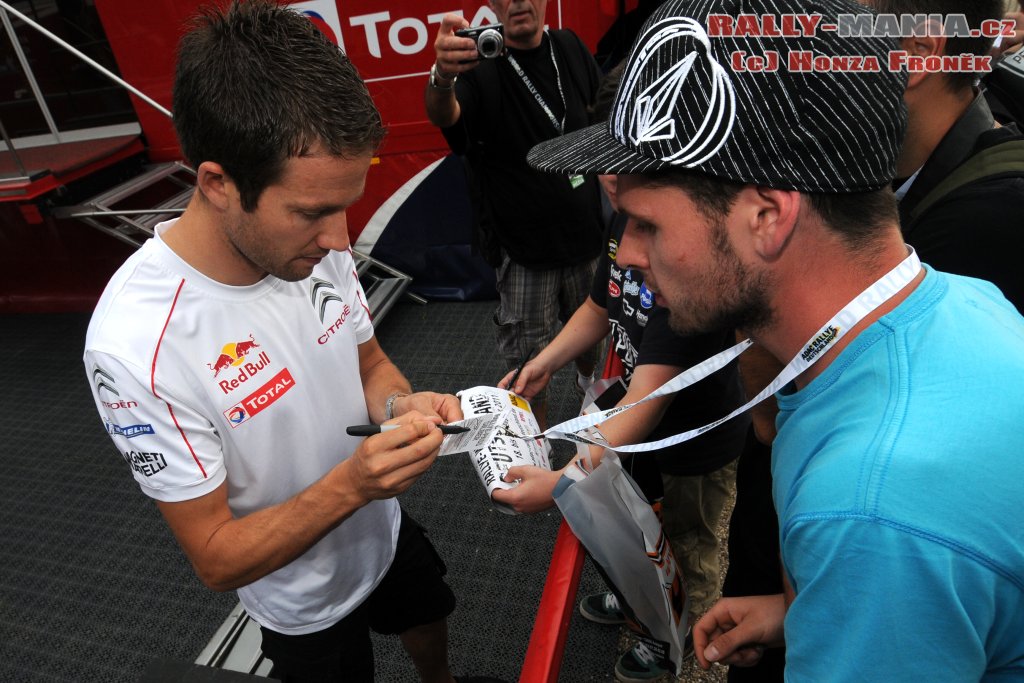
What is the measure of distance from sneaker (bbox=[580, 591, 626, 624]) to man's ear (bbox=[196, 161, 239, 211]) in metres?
1.94

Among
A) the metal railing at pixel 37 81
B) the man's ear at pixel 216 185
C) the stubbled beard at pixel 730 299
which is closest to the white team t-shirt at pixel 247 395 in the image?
the man's ear at pixel 216 185

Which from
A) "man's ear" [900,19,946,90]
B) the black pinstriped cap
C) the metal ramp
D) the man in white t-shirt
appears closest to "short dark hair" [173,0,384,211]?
the man in white t-shirt

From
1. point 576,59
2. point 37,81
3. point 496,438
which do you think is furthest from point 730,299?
point 37,81

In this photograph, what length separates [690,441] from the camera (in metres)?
1.90

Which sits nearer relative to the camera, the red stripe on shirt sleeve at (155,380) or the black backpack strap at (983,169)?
the red stripe on shirt sleeve at (155,380)

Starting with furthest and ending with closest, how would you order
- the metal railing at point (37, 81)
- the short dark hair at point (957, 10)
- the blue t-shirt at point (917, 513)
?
the metal railing at point (37, 81) → the short dark hair at point (957, 10) → the blue t-shirt at point (917, 513)

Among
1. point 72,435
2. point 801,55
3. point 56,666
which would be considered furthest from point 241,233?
point 72,435

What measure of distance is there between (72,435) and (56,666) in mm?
1803

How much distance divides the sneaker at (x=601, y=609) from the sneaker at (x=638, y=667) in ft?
0.58

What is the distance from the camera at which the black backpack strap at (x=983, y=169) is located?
135 centimetres

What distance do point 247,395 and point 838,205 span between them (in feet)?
3.84

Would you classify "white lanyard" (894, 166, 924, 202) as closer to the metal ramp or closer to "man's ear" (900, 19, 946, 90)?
"man's ear" (900, 19, 946, 90)

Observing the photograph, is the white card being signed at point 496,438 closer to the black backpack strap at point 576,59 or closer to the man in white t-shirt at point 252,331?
the man in white t-shirt at point 252,331

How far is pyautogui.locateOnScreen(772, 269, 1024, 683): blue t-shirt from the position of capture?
0.71m
